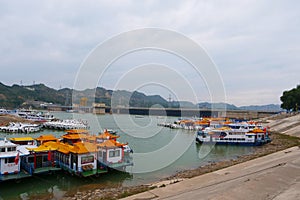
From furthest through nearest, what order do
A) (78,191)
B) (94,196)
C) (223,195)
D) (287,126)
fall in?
(287,126), (78,191), (94,196), (223,195)

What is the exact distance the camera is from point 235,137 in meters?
31.6

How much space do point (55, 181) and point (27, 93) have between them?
14999cm

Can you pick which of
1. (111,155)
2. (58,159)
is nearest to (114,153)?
(111,155)

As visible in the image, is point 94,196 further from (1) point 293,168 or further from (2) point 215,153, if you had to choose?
(2) point 215,153

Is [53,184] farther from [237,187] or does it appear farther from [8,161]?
[237,187]

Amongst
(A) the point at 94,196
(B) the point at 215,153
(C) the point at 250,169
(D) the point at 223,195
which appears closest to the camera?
(D) the point at 223,195

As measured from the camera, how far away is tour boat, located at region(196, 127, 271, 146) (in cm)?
3092

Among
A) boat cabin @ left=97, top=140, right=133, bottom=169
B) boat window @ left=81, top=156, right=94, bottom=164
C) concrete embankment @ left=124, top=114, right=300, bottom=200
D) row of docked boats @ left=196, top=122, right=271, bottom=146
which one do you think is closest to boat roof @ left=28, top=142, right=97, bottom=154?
boat window @ left=81, top=156, right=94, bottom=164

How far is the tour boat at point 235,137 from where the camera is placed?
101 feet

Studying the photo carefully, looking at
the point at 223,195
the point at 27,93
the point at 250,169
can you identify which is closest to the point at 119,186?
the point at 223,195

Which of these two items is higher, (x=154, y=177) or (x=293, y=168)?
(x=293, y=168)

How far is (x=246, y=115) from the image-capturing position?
8425 cm

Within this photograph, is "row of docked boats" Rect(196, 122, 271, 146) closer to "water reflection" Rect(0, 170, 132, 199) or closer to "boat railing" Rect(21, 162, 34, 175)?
"water reflection" Rect(0, 170, 132, 199)

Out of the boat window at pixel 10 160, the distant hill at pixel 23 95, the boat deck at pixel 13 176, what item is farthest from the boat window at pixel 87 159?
the distant hill at pixel 23 95
